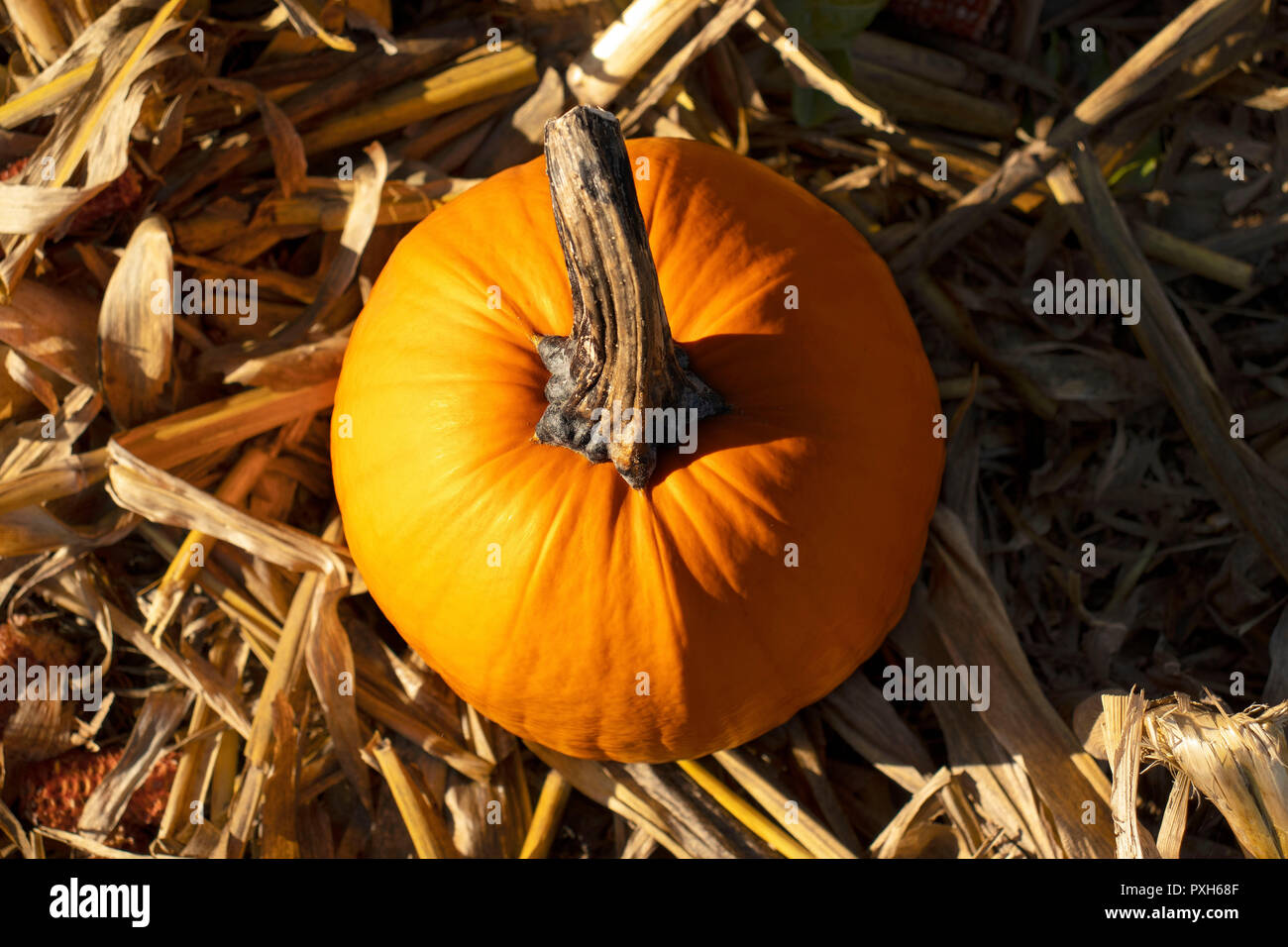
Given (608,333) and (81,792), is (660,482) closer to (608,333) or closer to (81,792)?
(608,333)

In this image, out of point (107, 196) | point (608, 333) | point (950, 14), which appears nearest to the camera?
point (608, 333)

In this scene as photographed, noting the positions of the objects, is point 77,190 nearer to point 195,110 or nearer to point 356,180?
point 195,110

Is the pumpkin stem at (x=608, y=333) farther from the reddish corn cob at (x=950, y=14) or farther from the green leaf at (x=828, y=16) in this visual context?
the reddish corn cob at (x=950, y=14)

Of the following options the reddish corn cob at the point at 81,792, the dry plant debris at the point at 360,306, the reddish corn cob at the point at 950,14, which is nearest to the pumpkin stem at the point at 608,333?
the dry plant debris at the point at 360,306

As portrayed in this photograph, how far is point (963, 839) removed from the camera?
2.56 metres

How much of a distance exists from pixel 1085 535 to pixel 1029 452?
30cm

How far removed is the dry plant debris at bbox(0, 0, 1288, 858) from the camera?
254cm

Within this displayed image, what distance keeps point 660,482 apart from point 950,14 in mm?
1974

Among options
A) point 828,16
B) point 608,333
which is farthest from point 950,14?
point 608,333

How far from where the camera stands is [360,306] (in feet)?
9.30

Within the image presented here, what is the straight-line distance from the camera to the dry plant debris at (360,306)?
2.54 meters

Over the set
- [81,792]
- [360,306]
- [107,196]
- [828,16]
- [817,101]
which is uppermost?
[828,16]

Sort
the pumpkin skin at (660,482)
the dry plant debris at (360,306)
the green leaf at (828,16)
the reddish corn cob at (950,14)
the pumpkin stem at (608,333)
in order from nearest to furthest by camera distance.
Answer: the pumpkin stem at (608,333), the pumpkin skin at (660,482), the dry plant debris at (360,306), the green leaf at (828,16), the reddish corn cob at (950,14)

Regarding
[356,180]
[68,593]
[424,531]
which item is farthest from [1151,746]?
[68,593]
